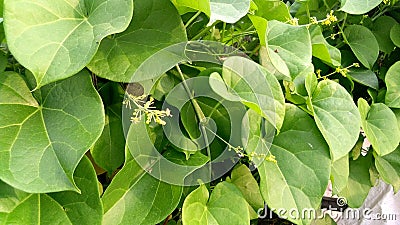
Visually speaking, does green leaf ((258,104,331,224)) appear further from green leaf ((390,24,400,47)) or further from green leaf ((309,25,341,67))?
green leaf ((390,24,400,47))

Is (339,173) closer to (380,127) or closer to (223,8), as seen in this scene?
(380,127)

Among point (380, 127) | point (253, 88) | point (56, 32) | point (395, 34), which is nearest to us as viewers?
point (56, 32)

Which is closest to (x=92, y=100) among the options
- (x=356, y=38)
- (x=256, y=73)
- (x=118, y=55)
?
(x=118, y=55)

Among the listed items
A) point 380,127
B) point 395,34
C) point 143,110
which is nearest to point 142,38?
point 143,110

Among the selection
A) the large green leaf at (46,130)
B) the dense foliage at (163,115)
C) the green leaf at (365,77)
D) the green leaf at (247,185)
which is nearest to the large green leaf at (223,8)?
the dense foliage at (163,115)

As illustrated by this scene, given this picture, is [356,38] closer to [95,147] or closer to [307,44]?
[307,44]
